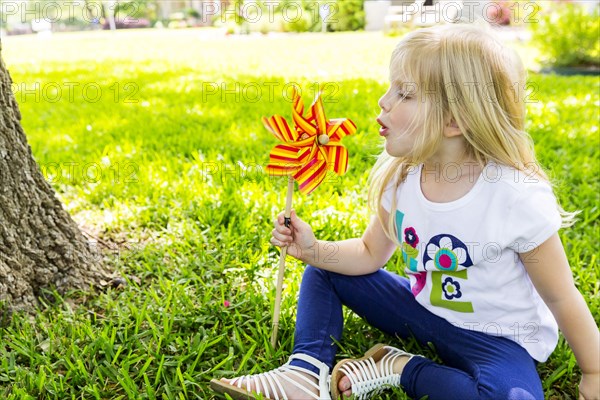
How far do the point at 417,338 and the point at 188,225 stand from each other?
3.68 ft

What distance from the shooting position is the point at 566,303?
148 cm

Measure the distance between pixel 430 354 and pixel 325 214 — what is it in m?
0.94

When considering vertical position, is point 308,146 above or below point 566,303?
above

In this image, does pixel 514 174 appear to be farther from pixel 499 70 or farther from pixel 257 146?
pixel 257 146

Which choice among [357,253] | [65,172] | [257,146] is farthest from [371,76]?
[357,253]

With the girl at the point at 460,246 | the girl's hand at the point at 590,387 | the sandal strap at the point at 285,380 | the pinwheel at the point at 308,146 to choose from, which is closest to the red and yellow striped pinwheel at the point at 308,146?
the pinwheel at the point at 308,146

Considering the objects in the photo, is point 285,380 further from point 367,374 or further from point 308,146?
point 308,146

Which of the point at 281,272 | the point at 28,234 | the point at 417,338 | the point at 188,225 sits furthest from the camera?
the point at 188,225

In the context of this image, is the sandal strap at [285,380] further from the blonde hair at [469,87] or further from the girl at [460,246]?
the blonde hair at [469,87]

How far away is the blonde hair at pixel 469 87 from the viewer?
58.9 inches

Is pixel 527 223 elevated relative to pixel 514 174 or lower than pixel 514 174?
lower

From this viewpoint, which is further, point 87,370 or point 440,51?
point 87,370

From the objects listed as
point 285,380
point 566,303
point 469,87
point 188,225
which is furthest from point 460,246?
point 188,225

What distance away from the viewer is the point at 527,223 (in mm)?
1470
